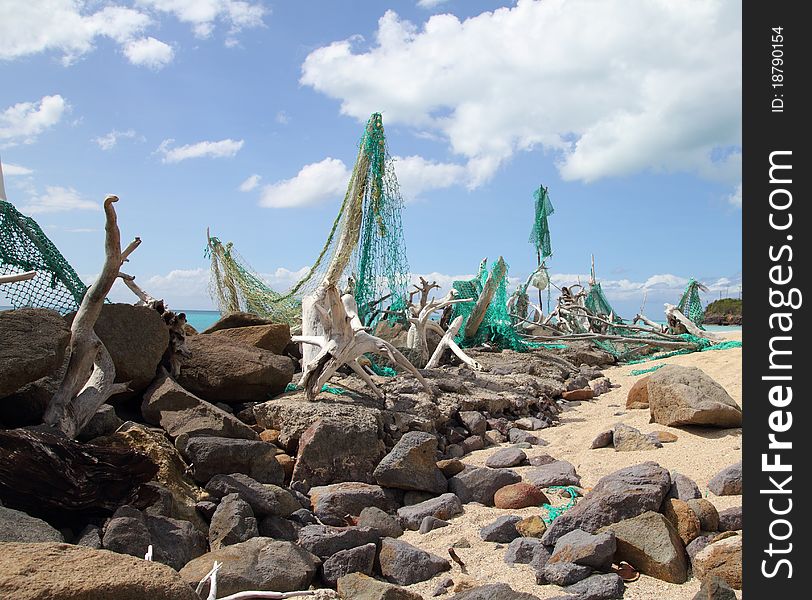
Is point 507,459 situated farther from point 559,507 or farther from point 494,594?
point 494,594

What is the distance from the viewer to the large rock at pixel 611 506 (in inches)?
156

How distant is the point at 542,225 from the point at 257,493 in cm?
1758

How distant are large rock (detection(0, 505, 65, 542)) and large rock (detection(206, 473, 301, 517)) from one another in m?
1.19

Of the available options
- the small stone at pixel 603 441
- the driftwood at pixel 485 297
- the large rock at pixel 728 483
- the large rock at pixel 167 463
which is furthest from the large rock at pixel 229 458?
the driftwood at pixel 485 297

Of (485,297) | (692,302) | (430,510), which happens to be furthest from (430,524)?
(692,302)

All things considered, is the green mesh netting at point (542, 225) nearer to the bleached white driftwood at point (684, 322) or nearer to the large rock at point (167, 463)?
the bleached white driftwood at point (684, 322)

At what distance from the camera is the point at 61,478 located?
368 centimetres

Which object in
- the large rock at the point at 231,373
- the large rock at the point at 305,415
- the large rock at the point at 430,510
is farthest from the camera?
the large rock at the point at 231,373

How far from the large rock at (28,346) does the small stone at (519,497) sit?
3.31 m

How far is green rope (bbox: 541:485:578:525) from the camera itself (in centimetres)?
442

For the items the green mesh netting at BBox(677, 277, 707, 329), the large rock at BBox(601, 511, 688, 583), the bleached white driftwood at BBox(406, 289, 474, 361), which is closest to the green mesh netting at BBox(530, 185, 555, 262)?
the green mesh netting at BBox(677, 277, 707, 329)
